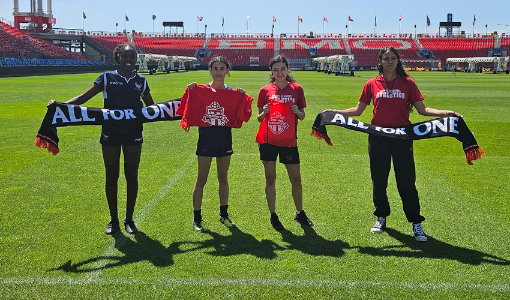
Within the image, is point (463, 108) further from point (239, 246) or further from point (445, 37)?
point (445, 37)

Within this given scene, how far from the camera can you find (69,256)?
14.7ft

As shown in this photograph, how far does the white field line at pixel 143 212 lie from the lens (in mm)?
4148

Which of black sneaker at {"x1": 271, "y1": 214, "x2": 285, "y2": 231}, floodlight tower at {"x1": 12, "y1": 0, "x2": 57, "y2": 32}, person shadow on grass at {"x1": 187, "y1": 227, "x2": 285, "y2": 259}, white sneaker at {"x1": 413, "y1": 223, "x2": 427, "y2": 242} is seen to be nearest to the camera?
person shadow on grass at {"x1": 187, "y1": 227, "x2": 285, "y2": 259}

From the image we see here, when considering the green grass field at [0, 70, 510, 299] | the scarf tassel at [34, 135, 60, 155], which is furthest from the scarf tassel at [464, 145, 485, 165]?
the scarf tassel at [34, 135, 60, 155]

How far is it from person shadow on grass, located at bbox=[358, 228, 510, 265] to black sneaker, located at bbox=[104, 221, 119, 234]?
2528 mm

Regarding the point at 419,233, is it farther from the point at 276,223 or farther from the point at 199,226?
the point at 199,226

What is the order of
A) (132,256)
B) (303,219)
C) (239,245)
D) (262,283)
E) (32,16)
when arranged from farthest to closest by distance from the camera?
1. (32,16)
2. (303,219)
3. (239,245)
4. (132,256)
5. (262,283)

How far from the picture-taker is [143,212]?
5867 mm

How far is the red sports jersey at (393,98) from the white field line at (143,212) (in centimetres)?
285

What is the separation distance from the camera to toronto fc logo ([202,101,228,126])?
203 inches

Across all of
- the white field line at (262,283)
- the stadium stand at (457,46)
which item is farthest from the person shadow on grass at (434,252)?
the stadium stand at (457,46)

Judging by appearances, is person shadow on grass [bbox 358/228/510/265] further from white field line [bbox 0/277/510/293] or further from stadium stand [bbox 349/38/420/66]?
stadium stand [bbox 349/38/420/66]

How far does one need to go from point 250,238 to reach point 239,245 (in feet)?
0.74

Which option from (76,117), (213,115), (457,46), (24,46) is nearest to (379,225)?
(213,115)
